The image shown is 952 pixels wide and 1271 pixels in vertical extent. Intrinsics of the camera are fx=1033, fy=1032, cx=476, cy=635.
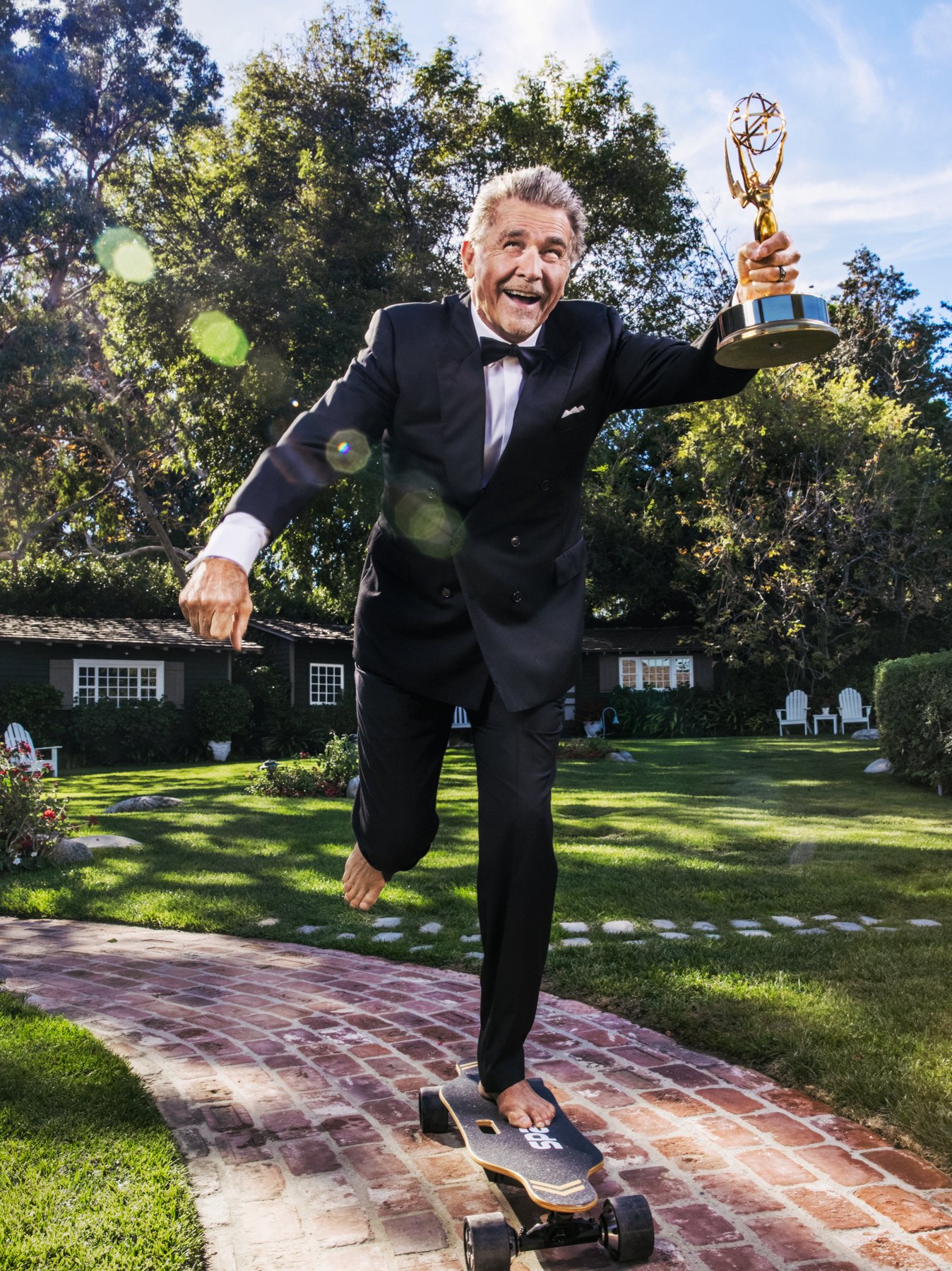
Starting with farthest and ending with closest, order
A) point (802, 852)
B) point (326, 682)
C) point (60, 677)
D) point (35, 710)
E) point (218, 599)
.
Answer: point (326, 682), point (60, 677), point (35, 710), point (802, 852), point (218, 599)

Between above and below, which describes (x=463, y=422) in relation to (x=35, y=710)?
above

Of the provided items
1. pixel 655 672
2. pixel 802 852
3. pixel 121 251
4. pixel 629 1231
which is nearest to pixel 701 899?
pixel 802 852

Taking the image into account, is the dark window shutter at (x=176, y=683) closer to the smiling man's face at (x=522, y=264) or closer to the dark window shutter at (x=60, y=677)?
the dark window shutter at (x=60, y=677)

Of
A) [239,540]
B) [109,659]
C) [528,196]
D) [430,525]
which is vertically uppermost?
[528,196]

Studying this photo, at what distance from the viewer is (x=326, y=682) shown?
27.8 meters

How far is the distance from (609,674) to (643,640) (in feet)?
4.85

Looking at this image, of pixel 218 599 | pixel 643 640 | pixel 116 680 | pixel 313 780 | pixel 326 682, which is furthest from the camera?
pixel 643 640

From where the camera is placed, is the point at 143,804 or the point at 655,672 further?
the point at 655,672

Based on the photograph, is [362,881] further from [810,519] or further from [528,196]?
[810,519]

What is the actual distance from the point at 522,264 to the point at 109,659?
22772 mm

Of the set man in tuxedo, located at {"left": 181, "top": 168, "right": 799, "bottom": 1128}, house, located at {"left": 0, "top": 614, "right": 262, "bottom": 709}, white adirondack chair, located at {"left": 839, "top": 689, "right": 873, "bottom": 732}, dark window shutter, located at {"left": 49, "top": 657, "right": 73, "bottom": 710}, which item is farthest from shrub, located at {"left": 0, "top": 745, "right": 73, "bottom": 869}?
white adirondack chair, located at {"left": 839, "top": 689, "right": 873, "bottom": 732}

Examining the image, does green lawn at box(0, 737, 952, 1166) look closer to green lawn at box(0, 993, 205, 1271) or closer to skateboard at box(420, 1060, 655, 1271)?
skateboard at box(420, 1060, 655, 1271)

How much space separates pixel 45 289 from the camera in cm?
2455

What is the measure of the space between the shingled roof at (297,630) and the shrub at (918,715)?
1511cm
